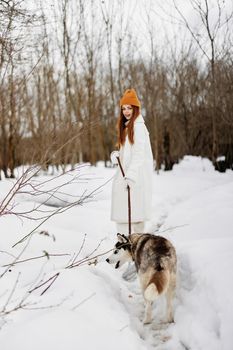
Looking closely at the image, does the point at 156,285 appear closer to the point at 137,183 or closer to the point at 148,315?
the point at 148,315

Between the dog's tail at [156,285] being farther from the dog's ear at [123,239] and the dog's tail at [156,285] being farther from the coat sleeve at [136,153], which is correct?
the coat sleeve at [136,153]

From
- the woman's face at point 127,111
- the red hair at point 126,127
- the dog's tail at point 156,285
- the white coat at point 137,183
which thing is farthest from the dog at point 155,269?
the woman's face at point 127,111

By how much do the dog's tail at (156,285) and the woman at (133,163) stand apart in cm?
164

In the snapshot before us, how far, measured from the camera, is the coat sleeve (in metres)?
4.51

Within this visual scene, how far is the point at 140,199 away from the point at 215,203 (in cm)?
243

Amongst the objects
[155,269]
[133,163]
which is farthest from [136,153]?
[155,269]

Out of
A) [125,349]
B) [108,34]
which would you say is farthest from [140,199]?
[108,34]

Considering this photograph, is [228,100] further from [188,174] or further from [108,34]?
[108,34]

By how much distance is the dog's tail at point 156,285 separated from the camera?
2.90 metres

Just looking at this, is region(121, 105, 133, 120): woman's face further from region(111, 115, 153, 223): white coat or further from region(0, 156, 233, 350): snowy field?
region(0, 156, 233, 350): snowy field

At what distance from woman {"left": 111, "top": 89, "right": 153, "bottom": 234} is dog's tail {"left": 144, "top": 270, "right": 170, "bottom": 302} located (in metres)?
1.64

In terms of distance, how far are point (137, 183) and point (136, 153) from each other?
0.40 metres

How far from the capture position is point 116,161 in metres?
4.70

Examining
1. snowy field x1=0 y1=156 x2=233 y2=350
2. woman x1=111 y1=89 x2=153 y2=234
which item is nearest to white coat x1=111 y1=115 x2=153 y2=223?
woman x1=111 y1=89 x2=153 y2=234
